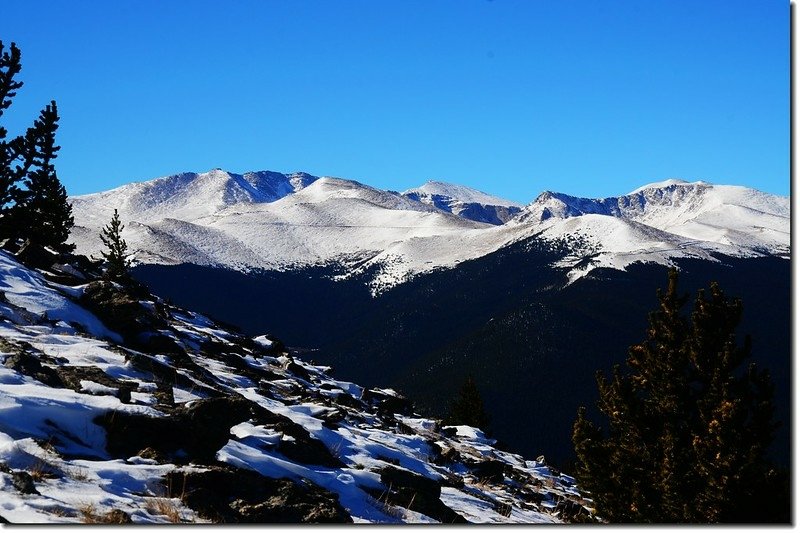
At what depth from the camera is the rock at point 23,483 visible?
9.09m

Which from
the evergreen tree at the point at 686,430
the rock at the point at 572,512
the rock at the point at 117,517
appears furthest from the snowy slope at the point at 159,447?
the evergreen tree at the point at 686,430

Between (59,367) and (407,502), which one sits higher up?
(59,367)

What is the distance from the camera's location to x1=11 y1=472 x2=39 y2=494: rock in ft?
29.8

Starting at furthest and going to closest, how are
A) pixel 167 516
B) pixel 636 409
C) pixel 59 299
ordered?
pixel 59 299 → pixel 636 409 → pixel 167 516

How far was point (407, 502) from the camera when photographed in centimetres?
1501

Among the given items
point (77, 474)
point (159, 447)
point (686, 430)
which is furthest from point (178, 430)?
point (686, 430)

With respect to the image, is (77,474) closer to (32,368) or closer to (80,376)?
(32,368)

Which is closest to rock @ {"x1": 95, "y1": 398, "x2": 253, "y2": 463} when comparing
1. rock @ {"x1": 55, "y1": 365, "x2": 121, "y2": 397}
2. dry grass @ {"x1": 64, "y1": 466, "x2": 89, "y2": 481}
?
dry grass @ {"x1": 64, "y1": 466, "x2": 89, "y2": 481}

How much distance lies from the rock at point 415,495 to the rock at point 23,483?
707cm

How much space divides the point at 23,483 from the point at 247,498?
3.51 meters

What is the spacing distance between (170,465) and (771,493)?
15.7 metres

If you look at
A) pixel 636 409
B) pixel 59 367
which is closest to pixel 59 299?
pixel 59 367

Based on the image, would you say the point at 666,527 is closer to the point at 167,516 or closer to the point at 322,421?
the point at 167,516

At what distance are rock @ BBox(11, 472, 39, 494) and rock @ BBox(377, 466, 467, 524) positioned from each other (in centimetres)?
707
